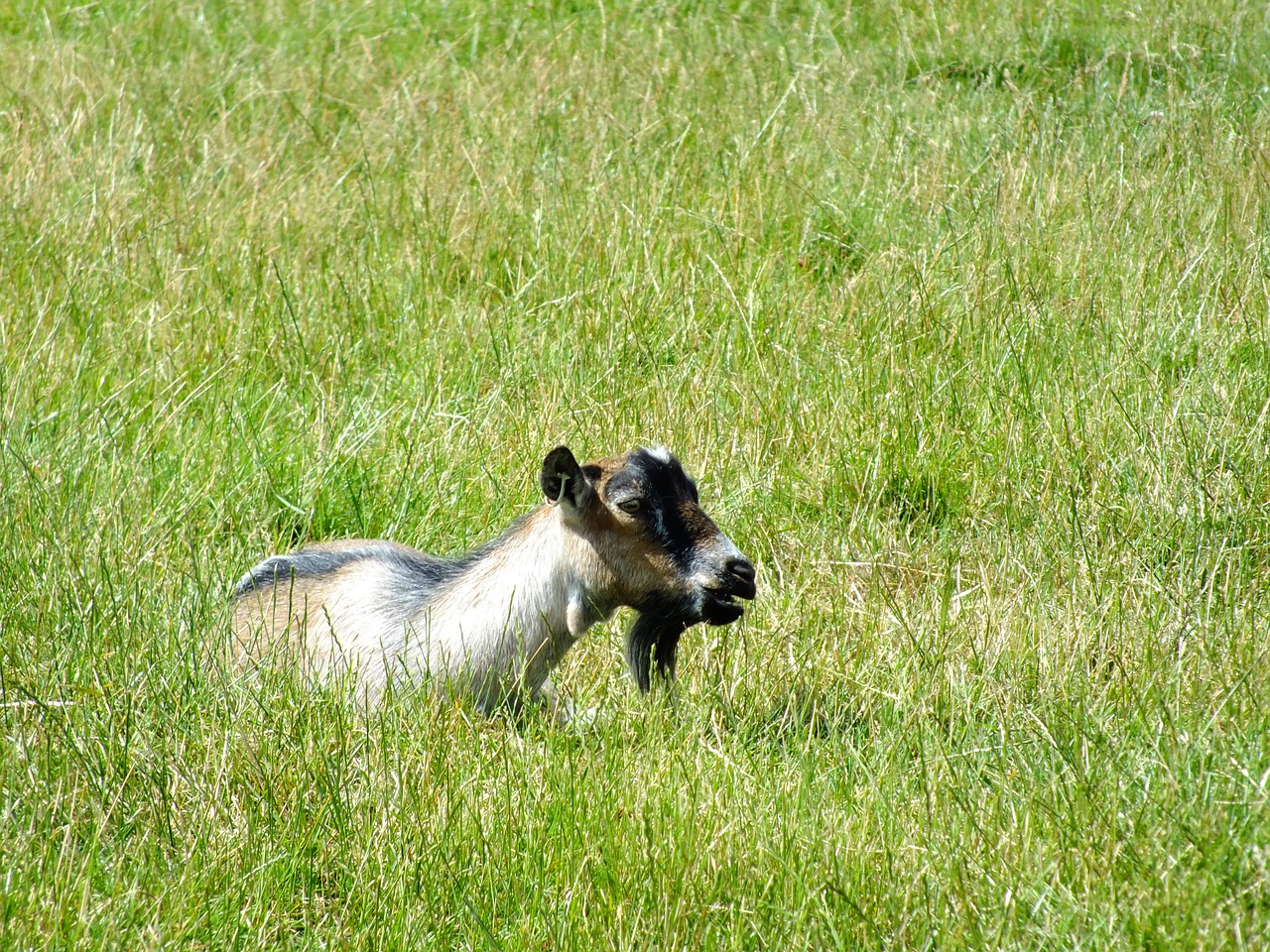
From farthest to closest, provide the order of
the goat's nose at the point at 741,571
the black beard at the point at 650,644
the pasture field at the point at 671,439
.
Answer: the black beard at the point at 650,644 → the goat's nose at the point at 741,571 → the pasture field at the point at 671,439

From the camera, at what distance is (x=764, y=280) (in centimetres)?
677

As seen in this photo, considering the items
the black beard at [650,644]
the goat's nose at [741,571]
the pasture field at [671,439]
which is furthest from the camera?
the black beard at [650,644]

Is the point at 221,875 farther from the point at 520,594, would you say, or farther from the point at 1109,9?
the point at 1109,9

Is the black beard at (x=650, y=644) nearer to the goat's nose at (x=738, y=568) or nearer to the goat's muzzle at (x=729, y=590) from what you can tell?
the goat's muzzle at (x=729, y=590)

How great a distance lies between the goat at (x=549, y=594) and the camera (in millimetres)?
4363

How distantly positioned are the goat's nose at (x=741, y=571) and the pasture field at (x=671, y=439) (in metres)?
0.36

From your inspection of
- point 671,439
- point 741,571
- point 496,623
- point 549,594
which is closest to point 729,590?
point 741,571

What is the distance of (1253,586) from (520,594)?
233 cm

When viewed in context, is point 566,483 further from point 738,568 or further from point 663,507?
point 738,568

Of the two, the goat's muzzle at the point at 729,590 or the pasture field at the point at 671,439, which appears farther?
the goat's muzzle at the point at 729,590

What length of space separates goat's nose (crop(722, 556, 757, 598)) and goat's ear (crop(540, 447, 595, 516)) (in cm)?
49

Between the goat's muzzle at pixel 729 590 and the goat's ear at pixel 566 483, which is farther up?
the goat's ear at pixel 566 483

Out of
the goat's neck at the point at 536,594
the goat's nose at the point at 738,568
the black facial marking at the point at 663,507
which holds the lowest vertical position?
the goat's neck at the point at 536,594

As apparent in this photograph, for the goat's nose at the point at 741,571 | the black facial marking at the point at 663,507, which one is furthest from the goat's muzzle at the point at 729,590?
the black facial marking at the point at 663,507
